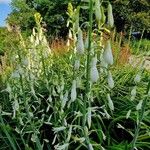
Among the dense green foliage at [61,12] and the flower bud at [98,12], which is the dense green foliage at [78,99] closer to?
the flower bud at [98,12]

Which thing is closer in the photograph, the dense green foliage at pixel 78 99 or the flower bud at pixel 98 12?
the flower bud at pixel 98 12

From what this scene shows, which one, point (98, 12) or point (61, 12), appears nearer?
point (98, 12)

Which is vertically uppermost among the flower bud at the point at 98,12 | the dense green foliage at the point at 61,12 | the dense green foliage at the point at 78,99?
the flower bud at the point at 98,12

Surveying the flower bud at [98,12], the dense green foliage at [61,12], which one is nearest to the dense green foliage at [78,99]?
the flower bud at [98,12]

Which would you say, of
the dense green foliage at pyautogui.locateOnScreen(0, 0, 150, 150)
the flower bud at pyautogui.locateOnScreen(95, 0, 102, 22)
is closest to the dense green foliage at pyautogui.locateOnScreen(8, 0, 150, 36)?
the dense green foliage at pyautogui.locateOnScreen(0, 0, 150, 150)

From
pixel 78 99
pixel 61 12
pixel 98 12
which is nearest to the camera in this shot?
pixel 98 12

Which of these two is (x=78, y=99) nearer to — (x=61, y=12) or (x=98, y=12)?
(x=98, y=12)

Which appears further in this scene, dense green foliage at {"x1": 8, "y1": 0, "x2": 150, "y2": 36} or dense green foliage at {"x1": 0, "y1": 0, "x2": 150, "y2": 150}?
dense green foliage at {"x1": 8, "y1": 0, "x2": 150, "y2": 36}

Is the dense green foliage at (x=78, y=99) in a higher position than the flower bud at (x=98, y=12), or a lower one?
lower

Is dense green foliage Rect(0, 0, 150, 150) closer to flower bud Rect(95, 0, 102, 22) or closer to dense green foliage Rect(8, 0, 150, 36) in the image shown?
flower bud Rect(95, 0, 102, 22)

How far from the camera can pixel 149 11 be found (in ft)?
150

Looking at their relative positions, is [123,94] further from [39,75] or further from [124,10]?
[124,10]

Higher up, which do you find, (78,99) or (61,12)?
(78,99)

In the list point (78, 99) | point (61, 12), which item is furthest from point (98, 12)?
point (61, 12)
